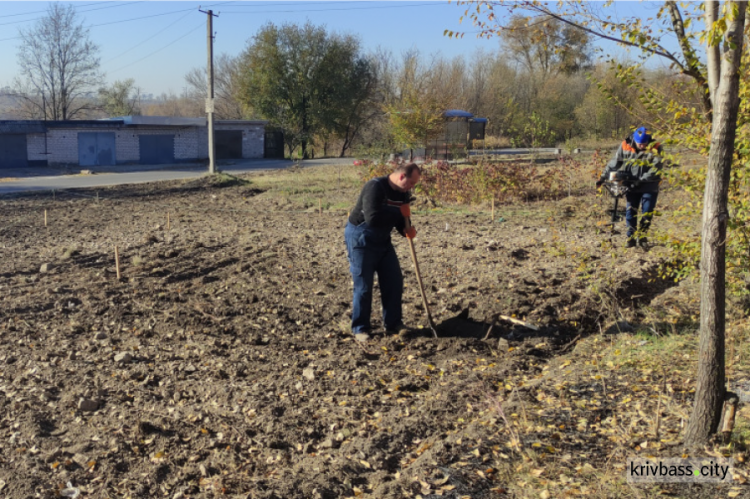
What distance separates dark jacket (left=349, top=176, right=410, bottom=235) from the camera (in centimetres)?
599

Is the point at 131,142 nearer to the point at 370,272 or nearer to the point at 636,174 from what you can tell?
the point at 636,174

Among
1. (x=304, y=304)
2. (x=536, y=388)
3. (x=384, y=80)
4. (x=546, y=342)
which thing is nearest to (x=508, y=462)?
(x=536, y=388)

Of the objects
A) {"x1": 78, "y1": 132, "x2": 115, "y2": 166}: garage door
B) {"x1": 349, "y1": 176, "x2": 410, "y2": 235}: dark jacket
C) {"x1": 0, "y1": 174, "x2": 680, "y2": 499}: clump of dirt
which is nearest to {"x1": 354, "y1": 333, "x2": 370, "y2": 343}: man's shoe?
{"x1": 0, "y1": 174, "x2": 680, "y2": 499}: clump of dirt

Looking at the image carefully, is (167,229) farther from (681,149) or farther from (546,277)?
(681,149)

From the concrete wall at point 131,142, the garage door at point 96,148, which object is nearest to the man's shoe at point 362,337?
the concrete wall at point 131,142

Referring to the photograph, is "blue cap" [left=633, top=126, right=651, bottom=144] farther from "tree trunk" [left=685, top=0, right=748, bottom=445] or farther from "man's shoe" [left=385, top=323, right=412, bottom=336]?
"tree trunk" [left=685, top=0, right=748, bottom=445]

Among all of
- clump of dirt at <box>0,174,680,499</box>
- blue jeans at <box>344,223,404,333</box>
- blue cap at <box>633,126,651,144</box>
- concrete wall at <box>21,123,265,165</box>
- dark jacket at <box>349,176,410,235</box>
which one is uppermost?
concrete wall at <box>21,123,265,165</box>

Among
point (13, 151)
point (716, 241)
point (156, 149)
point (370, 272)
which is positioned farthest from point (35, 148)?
point (716, 241)

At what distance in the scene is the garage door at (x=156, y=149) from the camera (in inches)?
1492

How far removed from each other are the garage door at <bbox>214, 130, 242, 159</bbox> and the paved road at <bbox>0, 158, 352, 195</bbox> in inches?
128

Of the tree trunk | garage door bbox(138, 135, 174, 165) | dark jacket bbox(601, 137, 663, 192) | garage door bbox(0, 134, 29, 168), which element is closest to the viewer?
the tree trunk

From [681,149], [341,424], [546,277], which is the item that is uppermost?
[681,149]

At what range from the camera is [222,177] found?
25297 millimetres

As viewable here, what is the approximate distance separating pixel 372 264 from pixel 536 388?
2.00 m
